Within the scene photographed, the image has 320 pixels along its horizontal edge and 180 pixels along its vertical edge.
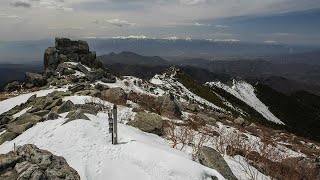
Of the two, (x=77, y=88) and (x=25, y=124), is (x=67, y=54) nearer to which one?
(x=77, y=88)

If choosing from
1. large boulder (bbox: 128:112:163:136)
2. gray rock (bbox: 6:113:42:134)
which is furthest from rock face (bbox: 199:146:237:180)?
gray rock (bbox: 6:113:42:134)

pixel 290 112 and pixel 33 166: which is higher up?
pixel 33 166

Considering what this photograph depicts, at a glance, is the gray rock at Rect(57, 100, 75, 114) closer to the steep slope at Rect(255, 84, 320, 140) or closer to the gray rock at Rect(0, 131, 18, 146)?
the gray rock at Rect(0, 131, 18, 146)

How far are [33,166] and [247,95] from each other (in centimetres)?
10552

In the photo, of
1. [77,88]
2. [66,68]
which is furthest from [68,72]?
[77,88]

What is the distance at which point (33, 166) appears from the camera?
395 inches

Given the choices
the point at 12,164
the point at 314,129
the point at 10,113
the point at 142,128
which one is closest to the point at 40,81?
the point at 10,113

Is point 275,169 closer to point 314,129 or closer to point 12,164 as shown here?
point 12,164

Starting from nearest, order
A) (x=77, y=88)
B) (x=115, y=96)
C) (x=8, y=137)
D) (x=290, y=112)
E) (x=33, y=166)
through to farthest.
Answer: (x=33, y=166), (x=8, y=137), (x=115, y=96), (x=77, y=88), (x=290, y=112)

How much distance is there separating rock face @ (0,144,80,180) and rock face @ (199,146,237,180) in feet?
13.8

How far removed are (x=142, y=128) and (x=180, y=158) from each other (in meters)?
4.92

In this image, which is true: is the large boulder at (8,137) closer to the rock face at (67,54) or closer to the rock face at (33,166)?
the rock face at (33,166)

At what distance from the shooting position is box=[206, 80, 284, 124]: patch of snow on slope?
99.2 meters

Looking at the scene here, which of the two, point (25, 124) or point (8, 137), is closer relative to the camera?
point (8, 137)
